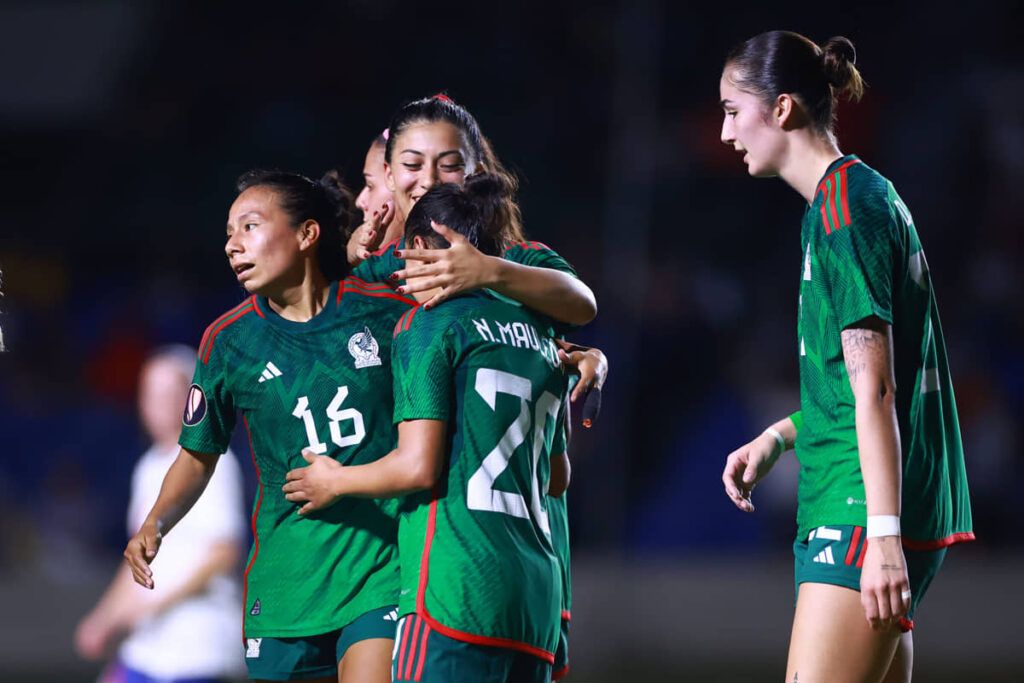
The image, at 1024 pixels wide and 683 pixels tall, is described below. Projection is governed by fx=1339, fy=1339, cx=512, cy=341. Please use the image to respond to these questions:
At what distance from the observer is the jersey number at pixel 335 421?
3.19 metres

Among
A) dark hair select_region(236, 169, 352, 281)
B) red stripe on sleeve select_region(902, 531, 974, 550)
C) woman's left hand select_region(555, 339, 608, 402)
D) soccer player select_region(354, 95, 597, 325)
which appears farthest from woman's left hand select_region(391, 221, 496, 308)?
red stripe on sleeve select_region(902, 531, 974, 550)

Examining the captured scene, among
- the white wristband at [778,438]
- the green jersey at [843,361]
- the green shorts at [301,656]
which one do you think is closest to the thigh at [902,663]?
the green jersey at [843,361]

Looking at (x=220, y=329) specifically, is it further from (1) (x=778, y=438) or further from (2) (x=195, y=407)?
(1) (x=778, y=438)

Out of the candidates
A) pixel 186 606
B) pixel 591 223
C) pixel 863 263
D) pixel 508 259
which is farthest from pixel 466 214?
pixel 591 223

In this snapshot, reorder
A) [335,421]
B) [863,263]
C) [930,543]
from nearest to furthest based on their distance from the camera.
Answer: [863,263] < [930,543] < [335,421]

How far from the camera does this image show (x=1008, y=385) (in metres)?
9.34

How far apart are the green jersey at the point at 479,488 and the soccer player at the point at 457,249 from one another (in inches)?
3.0

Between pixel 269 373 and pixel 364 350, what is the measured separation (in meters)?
0.24

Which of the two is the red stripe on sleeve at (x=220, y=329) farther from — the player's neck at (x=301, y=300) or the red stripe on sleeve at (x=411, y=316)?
the red stripe on sleeve at (x=411, y=316)

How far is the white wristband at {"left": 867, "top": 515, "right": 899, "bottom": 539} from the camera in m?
2.60

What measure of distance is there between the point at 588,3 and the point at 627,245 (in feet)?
10.3

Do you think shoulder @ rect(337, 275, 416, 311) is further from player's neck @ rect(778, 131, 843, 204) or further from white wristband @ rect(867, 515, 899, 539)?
white wristband @ rect(867, 515, 899, 539)

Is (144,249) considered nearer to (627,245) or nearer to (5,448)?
(5,448)

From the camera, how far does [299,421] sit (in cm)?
321
